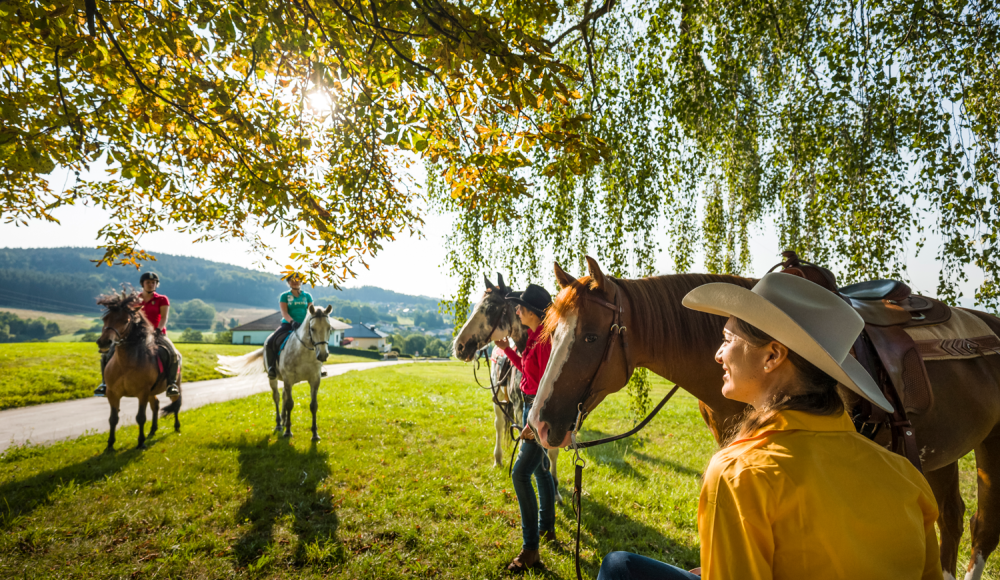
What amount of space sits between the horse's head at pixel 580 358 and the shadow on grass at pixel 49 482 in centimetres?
544

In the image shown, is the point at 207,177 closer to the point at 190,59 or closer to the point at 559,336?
the point at 190,59

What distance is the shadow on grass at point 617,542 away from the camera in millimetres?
3688

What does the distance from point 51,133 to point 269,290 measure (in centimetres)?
21002

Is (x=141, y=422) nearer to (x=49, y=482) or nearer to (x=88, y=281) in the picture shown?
(x=49, y=482)

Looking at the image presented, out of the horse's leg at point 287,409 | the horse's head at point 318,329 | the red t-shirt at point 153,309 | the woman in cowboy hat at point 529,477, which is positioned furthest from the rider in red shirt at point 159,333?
the woman in cowboy hat at point 529,477

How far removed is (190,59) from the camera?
4.10 m

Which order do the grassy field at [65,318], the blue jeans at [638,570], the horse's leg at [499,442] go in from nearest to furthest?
the blue jeans at [638,570], the horse's leg at [499,442], the grassy field at [65,318]

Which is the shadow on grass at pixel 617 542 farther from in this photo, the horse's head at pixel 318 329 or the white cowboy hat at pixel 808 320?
the horse's head at pixel 318 329

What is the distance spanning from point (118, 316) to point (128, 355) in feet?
2.04

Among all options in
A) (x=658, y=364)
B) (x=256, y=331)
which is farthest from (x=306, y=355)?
(x=256, y=331)

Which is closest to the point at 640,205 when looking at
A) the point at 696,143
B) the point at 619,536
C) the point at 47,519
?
the point at 696,143

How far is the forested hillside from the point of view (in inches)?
4141

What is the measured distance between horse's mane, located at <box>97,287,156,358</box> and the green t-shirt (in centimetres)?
207

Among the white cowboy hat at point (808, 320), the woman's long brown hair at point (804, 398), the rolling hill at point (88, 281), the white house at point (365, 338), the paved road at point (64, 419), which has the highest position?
the rolling hill at point (88, 281)
